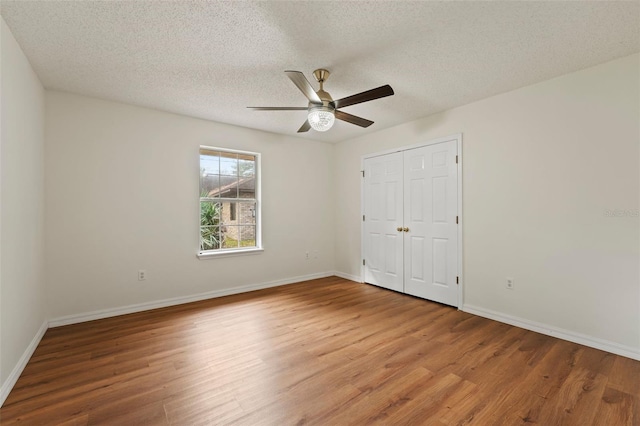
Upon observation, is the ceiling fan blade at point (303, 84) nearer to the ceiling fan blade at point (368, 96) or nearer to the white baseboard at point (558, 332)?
the ceiling fan blade at point (368, 96)

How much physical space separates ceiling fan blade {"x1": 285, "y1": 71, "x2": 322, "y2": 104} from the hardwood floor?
2175mm

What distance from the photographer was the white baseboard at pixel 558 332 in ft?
8.00

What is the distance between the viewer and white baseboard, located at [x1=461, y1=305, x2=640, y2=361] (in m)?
2.44

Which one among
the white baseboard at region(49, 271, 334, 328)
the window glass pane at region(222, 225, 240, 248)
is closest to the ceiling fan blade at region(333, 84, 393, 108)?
the window glass pane at region(222, 225, 240, 248)

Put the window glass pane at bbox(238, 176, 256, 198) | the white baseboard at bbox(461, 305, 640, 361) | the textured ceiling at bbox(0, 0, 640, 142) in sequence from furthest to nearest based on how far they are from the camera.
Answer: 1. the window glass pane at bbox(238, 176, 256, 198)
2. the white baseboard at bbox(461, 305, 640, 361)
3. the textured ceiling at bbox(0, 0, 640, 142)

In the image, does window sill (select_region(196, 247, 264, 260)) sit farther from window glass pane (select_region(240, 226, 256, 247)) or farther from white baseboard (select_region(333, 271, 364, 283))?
white baseboard (select_region(333, 271, 364, 283))

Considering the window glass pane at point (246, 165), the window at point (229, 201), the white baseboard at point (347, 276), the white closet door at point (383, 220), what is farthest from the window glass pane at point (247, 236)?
the white closet door at point (383, 220)

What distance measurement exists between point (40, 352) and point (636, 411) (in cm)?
439

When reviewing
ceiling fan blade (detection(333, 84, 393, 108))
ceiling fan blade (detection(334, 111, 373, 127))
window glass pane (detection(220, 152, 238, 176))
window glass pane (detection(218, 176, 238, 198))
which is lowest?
window glass pane (detection(218, 176, 238, 198))

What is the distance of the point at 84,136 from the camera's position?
127 inches

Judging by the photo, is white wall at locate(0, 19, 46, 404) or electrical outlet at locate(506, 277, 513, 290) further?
electrical outlet at locate(506, 277, 513, 290)

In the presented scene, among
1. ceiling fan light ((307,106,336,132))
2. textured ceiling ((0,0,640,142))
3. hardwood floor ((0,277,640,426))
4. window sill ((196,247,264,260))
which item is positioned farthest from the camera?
window sill ((196,247,264,260))

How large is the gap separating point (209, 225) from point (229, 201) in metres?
0.45

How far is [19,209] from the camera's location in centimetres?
224
